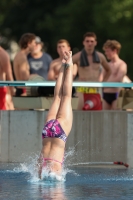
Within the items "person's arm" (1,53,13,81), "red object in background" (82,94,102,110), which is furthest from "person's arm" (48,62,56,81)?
"red object in background" (82,94,102,110)

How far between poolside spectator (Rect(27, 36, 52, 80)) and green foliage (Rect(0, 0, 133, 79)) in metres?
26.2

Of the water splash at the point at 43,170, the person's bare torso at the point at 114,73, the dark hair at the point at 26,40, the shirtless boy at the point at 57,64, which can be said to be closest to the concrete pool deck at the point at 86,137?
the water splash at the point at 43,170

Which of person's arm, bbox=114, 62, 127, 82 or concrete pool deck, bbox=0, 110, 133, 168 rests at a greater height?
person's arm, bbox=114, 62, 127, 82

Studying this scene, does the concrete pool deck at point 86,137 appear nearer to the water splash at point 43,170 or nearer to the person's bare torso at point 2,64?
the water splash at point 43,170

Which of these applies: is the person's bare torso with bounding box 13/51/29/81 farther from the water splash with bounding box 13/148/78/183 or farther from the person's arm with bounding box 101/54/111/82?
the water splash with bounding box 13/148/78/183

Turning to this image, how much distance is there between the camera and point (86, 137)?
1564 centimetres

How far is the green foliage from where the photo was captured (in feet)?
159

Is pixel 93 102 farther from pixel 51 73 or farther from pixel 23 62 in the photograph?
pixel 51 73

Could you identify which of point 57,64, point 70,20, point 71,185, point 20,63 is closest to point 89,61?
point 57,64

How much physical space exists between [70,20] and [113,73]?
3455 centimetres

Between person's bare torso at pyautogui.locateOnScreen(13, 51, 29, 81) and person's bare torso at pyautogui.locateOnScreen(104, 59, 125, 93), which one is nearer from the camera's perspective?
person's bare torso at pyautogui.locateOnScreen(13, 51, 29, 81)

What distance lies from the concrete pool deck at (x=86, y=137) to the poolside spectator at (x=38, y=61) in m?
3.99

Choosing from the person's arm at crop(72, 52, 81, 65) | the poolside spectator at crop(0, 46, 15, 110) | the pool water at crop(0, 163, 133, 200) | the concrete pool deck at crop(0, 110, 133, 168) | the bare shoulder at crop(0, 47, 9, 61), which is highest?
the person's arm at crop(72, 52, 81, 65)

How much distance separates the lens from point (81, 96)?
16.8 m
